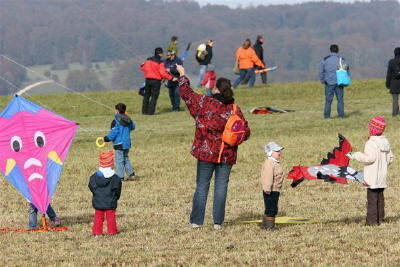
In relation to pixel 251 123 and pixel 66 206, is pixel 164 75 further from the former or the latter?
pixel 66 206

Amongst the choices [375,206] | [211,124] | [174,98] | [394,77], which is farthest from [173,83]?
[375,206]

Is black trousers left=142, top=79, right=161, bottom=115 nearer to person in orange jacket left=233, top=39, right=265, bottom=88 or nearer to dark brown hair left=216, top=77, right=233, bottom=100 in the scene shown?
person in orange jacket left=233, top=39, right=265, bottom=88

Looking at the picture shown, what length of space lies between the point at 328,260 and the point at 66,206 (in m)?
7.69

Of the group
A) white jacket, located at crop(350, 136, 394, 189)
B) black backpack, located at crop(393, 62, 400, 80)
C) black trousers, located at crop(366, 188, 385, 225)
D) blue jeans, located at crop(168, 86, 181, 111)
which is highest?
white jacket, located at crop(350, 136, 394, 189)

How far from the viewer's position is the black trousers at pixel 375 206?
563 inches

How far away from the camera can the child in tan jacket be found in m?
14.4

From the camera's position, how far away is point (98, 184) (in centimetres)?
1459

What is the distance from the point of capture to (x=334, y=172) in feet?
49.4

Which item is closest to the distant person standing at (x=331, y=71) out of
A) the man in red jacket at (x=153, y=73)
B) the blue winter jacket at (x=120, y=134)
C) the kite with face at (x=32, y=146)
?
the man in red jacket at (x=153, y=73)

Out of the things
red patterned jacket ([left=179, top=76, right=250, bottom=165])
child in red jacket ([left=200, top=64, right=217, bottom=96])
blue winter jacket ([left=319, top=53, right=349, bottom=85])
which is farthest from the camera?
child in red jacket ([left=200, top=64, right=217, bottom=96])

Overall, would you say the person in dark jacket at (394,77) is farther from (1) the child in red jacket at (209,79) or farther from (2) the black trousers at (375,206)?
(2) the black trousers at (375,206)

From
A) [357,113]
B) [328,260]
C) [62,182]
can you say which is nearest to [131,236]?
[328,260]

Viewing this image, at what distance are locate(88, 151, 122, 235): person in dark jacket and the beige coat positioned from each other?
6.32 feet

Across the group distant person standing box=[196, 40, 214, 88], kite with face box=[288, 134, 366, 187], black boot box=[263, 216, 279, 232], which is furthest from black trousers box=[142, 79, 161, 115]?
black boot box=[263, 216, 279, 232]
